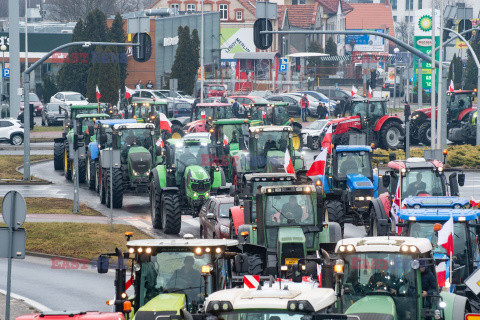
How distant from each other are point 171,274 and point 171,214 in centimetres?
1344

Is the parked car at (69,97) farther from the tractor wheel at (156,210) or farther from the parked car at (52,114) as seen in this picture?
the tractor wheel at (156,210)

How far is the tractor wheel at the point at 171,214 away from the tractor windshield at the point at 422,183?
664 cm

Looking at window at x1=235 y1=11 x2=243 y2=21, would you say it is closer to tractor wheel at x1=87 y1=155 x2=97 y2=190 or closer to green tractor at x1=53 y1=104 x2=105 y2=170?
green tractor at x1=53 y1=104 x2=105 y2=170

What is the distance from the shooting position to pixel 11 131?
177 feet

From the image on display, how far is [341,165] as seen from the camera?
89.8 feet

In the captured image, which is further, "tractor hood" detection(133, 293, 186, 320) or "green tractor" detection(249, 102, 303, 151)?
"green tractor" detection(249, 102, 303, 151)

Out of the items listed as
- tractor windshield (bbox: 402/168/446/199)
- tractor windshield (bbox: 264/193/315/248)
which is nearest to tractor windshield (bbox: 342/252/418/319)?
tractor windshield (bbox: 264/193/315/248)

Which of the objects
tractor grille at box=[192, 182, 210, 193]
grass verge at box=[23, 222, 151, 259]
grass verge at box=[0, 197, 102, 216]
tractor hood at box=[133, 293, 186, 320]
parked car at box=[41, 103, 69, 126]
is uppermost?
parked car at box=[41, 103, 69, 126]

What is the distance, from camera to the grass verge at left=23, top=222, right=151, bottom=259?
24219mm

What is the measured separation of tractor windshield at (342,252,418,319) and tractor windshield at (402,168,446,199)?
399 inches

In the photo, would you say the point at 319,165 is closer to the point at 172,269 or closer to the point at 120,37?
the point at 172,269

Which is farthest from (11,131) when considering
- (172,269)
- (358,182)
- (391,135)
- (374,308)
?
(374,308)

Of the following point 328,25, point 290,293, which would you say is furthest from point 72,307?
point 328,25

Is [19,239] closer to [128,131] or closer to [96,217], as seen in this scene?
[96,217]
